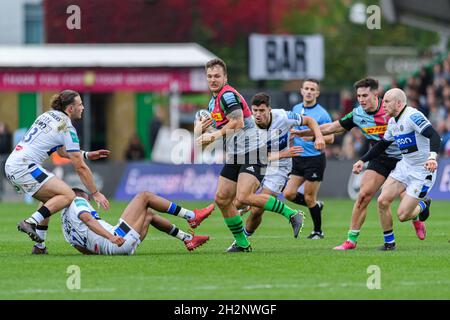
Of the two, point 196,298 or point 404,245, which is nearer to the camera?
point 196,298

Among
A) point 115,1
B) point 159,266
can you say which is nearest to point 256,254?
point 159,266

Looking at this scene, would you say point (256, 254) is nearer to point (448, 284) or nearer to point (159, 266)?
point (159, 266)

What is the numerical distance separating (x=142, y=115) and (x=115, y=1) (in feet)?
14.1

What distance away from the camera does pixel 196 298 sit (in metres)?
11.5

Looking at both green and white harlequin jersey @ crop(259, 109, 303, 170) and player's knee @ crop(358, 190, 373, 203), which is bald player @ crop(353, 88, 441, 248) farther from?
green and white harlequin jersey @ crop(259, 109, 303, 170)

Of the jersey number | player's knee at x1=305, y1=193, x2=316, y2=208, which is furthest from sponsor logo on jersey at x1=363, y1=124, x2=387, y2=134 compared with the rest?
the jersey number

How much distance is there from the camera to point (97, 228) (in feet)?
47.5

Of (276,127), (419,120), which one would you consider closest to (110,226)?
(276,127)

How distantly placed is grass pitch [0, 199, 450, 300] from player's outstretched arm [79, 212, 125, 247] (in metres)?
0.23

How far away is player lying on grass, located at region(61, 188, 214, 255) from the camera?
1450 centimetres

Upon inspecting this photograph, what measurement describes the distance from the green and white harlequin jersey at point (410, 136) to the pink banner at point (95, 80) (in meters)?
27.9

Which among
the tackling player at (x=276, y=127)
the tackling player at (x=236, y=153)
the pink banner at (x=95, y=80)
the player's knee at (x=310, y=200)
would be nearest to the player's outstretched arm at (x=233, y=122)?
the tackling player at (x=236, y=153)

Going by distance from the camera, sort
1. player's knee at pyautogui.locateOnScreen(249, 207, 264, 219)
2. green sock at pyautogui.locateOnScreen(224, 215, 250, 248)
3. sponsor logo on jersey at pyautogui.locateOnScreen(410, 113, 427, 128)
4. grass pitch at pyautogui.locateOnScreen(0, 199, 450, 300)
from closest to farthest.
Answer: grass pitch at pyautogui.locateOnScreen(0, 199, 450, 300) < sponsor logo on jersey at pyautogui.locateOnScreen(410, 113, 427, 128) < green sock at pyautogui.locateOnScreen(224, 215, 250, 248) < player's knee at pyautogui.locateOnScreen(249, 207, 264, 219)

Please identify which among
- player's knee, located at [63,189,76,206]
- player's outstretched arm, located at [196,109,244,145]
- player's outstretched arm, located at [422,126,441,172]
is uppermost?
player's outstretched arm, located at [196,109,244,145]
